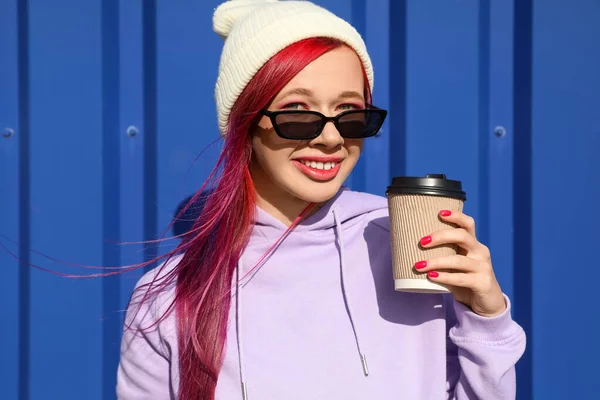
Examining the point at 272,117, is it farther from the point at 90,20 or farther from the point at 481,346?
the point at 90,20

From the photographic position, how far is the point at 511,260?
5.98ft

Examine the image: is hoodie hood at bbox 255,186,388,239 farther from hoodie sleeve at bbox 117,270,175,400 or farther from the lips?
hoodie sleeve at bbox 117,270,175,400

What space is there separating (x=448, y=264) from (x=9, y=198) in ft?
4.13

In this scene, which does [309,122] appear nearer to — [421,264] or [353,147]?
[353,147]

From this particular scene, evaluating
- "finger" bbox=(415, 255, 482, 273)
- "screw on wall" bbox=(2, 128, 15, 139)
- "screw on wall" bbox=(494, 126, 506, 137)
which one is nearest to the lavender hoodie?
"finger" bbox=(415, 255, 482, 273)

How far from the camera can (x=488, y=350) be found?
131 cm

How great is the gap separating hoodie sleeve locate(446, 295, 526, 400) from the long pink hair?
480mm

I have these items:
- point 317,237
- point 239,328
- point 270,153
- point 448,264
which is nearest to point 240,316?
point 239,328

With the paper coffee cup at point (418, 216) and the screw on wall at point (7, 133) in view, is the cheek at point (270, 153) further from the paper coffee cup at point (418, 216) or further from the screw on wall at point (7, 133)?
the screw on wall at point (7, 133)

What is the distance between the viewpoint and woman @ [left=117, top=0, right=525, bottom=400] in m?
1.34

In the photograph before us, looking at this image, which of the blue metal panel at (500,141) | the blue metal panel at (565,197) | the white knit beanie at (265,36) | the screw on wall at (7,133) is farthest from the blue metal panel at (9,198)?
the blue metal panel at (565,197)

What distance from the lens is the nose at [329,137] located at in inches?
52.9

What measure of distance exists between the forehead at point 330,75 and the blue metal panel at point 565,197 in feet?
2.35

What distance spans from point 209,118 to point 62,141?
16.8 inches
